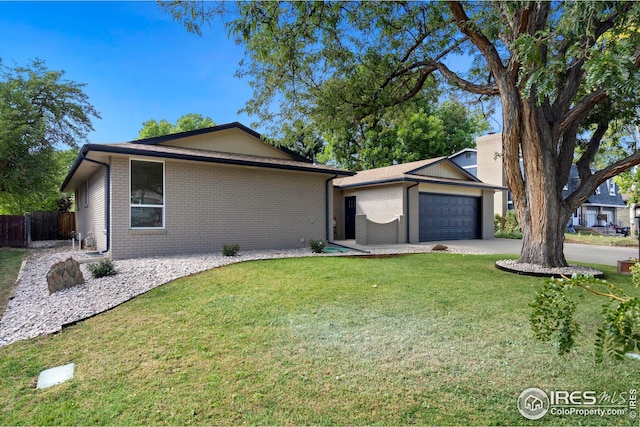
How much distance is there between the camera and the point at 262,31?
6.51 metres

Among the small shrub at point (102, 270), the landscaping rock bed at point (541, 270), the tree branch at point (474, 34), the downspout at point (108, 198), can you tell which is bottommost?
the landscaping rock bed at point (541, 270)

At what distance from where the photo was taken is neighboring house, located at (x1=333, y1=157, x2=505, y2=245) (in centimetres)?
1458

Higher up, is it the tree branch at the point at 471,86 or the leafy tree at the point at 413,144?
the leafy tree at the point at 413,144

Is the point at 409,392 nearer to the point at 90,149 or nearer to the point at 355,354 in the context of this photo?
the point at 355,354

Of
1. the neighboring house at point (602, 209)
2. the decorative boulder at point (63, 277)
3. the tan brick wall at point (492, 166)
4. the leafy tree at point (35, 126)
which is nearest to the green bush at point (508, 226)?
the tan brick wall at point (492, 166)

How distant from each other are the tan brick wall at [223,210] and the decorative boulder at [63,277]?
2.69 meters

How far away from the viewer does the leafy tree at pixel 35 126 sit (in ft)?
49.6

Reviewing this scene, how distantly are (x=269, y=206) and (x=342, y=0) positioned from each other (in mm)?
→ 6541

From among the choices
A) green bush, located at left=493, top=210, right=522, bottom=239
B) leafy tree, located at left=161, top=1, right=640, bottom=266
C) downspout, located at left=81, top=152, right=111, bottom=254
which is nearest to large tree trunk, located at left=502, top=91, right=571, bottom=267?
leafy tree, located at left=161, top=1, right=640, bottom=266

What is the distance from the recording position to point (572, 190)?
24672 millimetres

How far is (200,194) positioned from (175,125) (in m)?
28.2

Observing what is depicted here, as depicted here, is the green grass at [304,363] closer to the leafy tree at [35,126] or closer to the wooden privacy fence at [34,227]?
the wooden privacy fence at [34,227]

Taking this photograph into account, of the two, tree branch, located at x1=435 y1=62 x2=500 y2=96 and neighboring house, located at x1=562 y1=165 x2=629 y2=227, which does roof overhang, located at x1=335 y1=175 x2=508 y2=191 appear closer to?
tree branch, located at x1=435 y1=62 x2=500 y2=96

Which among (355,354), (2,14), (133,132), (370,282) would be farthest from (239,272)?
(133,132)
